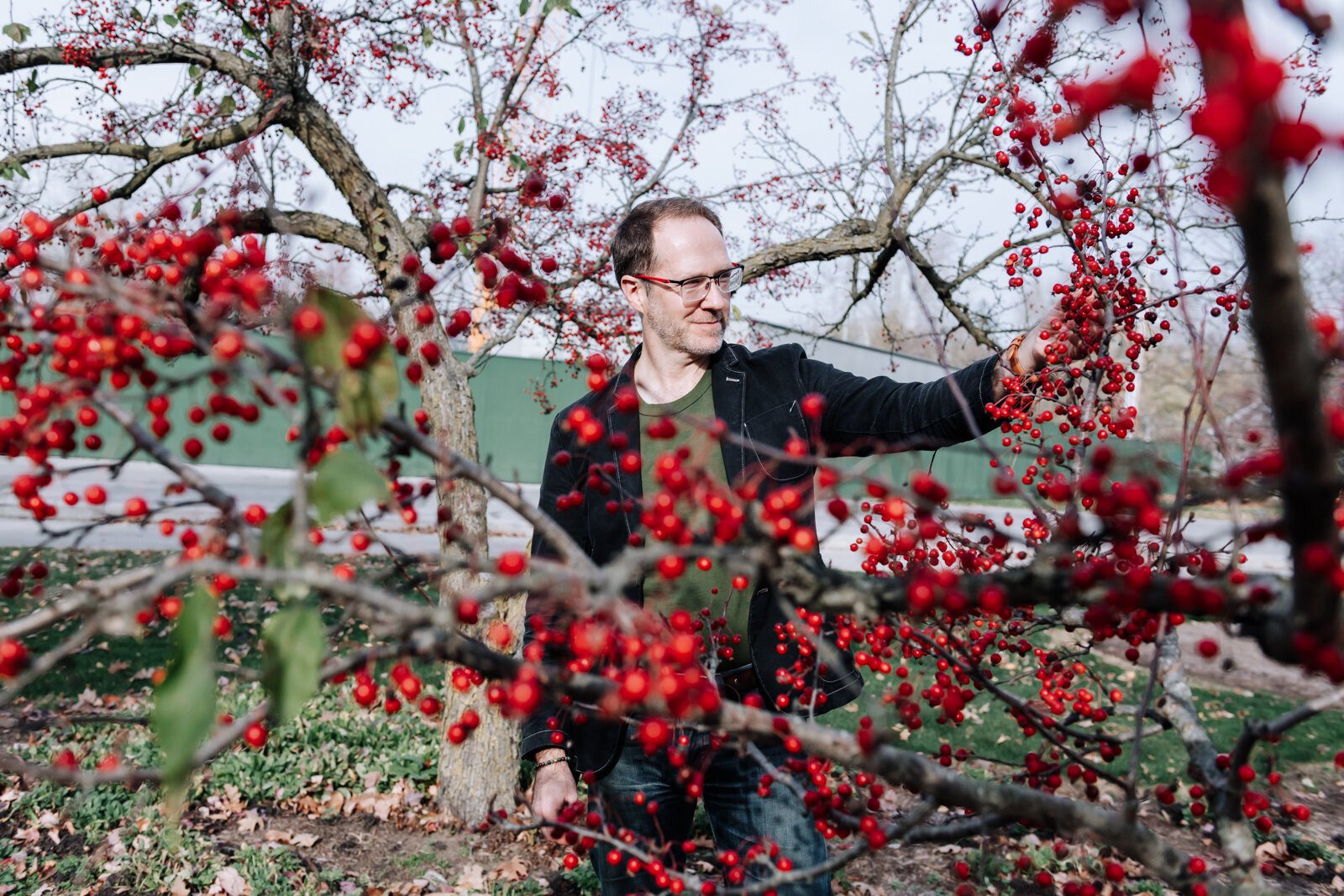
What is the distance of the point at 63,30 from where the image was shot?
5.11 m

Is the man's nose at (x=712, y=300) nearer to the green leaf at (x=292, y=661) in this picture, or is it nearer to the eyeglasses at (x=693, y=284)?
the eyeglasses at (x=693, y=284)

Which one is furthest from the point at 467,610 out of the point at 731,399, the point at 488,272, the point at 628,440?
the point at 731,399

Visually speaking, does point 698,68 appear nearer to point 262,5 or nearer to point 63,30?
point 262,5

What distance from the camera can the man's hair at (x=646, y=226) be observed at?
3.00 metres

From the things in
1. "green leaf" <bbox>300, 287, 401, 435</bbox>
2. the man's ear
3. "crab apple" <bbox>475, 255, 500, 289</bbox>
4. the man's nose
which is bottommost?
Result: "green leaf" <bbox>300, 287, 401, 435</bbox>

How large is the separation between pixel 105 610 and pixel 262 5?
4997 mm

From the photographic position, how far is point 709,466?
2719 millimetres

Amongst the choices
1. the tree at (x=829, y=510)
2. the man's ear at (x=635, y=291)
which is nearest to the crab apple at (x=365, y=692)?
the tree at (x=829, y=510)

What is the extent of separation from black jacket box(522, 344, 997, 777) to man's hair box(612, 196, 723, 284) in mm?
398

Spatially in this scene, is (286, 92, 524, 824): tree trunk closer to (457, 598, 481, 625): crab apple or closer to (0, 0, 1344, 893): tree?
(0, 0, 1344, 893): tree

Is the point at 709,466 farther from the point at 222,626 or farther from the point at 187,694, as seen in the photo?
the point at 187,694

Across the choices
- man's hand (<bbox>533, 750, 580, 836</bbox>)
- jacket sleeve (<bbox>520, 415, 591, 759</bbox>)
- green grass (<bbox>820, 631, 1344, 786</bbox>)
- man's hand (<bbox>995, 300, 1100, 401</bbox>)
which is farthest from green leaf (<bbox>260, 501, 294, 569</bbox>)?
green grass (<bbox>820, 631, 1344, 786</bbox>)

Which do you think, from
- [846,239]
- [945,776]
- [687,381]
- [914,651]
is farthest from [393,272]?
[945,776]

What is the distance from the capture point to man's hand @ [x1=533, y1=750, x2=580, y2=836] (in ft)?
8.51
